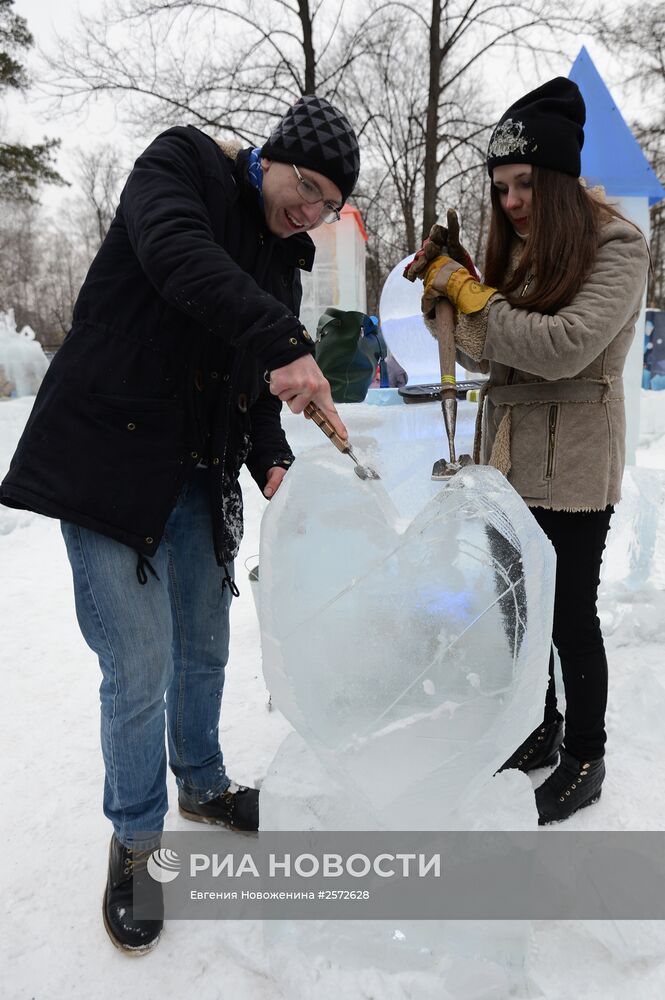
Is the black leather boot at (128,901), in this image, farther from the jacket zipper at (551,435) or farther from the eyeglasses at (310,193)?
the eyeglasses at (310,193)

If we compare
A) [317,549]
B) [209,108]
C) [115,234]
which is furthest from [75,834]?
[209,108]

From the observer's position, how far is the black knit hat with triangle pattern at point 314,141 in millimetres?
1299

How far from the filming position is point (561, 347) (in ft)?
4.67

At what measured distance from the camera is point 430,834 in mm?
1301

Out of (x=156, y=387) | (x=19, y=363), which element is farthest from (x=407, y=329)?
(x=19, y=363)

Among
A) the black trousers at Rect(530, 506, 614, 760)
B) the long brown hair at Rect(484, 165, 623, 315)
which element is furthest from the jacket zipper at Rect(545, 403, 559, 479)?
the long brown hair at Rect(484, 165, 623, 315)

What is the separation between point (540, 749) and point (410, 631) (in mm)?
1151

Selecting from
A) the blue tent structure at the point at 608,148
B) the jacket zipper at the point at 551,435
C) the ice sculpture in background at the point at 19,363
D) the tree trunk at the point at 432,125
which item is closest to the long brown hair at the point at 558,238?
the jacket zipper at the point at 551,435

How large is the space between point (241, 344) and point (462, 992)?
1.29m

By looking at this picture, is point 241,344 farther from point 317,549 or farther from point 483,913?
point 483,913

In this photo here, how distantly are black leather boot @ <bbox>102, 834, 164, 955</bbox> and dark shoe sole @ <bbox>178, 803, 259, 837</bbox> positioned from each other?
283 mm

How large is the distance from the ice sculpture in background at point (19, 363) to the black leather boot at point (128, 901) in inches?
400

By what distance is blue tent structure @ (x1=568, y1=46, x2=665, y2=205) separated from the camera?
362 centimetres

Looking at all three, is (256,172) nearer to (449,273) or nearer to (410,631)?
(449,273)
